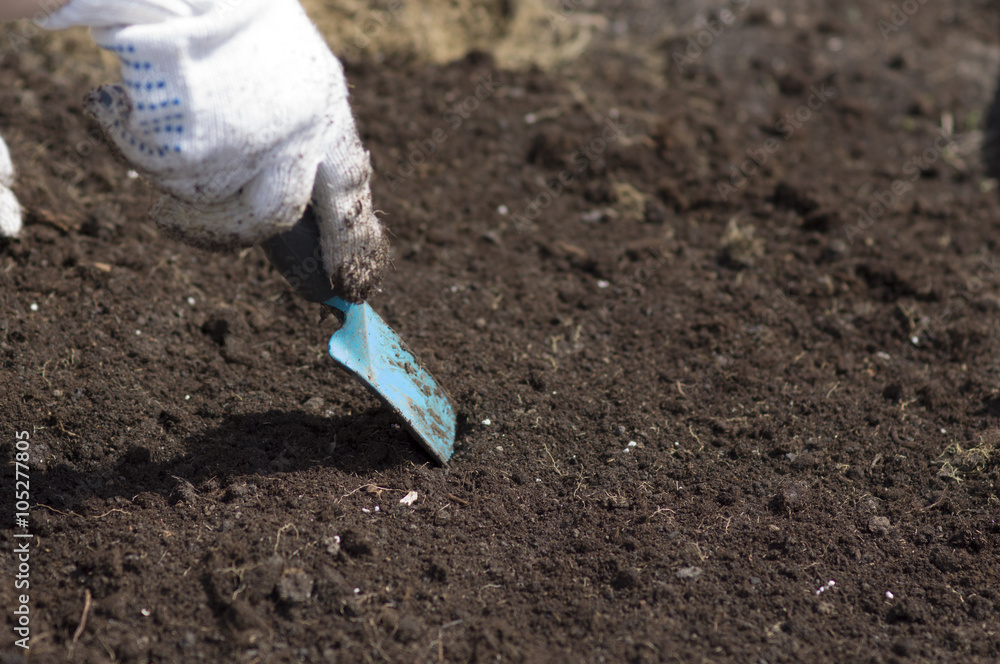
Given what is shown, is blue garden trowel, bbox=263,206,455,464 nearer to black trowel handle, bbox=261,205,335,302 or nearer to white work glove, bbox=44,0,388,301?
black trowel handle, bbox=261,205,335,302

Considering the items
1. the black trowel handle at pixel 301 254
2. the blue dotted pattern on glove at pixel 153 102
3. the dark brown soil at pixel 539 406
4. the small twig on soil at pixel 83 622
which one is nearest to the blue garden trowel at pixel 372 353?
the black trowel handle at pixel 301 254

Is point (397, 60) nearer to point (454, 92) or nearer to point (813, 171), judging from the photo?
point (454, 92)

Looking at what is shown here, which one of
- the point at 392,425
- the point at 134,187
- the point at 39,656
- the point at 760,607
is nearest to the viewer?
the point at 39,656

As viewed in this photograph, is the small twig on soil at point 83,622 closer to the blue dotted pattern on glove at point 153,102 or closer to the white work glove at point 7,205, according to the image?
the blue dotted pattern on glove at point 153,102

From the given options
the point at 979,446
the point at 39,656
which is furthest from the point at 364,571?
the point at 979,446

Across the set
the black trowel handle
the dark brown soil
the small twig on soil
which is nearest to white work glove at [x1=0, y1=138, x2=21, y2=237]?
the dark brown soil

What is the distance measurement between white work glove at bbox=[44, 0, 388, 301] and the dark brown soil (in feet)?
2.46

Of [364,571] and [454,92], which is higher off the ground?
[454,92]

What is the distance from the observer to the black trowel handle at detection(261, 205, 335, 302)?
186 cm

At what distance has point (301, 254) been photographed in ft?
6.21

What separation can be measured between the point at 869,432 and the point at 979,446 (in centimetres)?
31

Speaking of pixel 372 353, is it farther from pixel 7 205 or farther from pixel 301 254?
pixel 7 205

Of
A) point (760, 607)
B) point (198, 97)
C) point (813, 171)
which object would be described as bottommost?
point (760, 607)

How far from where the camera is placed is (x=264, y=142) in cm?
159
